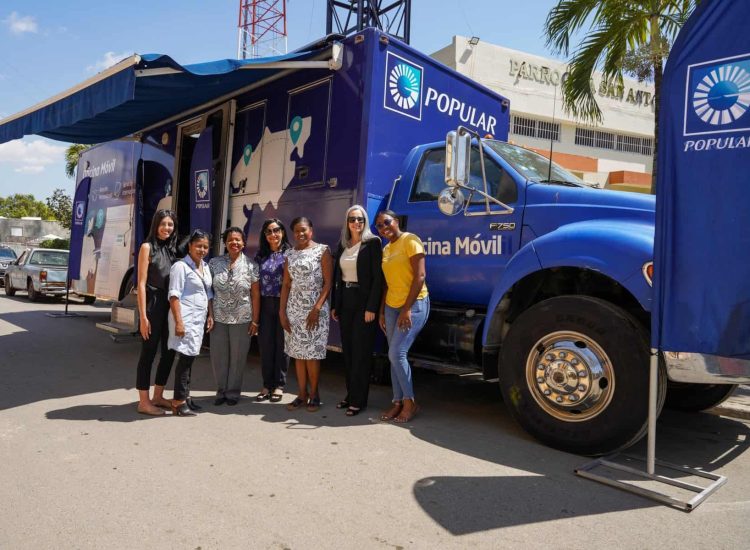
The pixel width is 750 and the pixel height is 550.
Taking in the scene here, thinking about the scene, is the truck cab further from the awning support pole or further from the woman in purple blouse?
the woman in purple blouse

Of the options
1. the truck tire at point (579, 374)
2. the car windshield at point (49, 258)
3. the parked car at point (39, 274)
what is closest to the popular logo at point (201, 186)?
the truck tire at point (579, 374)

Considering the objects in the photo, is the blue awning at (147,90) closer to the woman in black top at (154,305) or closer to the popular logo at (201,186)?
the popular logo at (201,186)

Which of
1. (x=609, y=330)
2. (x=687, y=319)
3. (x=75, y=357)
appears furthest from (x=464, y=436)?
(x=75, y=357)

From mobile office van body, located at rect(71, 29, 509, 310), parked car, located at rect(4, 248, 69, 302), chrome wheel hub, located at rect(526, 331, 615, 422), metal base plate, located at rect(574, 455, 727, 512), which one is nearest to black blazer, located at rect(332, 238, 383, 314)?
mobile office van body, located at rect(71, 29, 509, 310)

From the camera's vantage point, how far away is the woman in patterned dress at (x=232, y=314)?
17.2 feet

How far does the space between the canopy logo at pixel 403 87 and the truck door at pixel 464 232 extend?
2.12ft

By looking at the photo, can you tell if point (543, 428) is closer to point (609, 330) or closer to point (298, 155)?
point (609, 330)

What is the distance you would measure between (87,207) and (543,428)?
31.4ft

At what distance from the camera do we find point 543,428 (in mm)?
4094

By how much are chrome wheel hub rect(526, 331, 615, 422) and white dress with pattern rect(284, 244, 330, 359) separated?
1.84 meters

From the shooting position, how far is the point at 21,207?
76.2 metres

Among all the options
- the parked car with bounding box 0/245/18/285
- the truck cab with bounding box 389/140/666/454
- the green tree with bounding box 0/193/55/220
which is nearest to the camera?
the truck cab with bounding box 389/140/666/454

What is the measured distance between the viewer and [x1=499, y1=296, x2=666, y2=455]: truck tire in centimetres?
371

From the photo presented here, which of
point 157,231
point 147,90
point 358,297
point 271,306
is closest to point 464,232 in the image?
point 358,297
